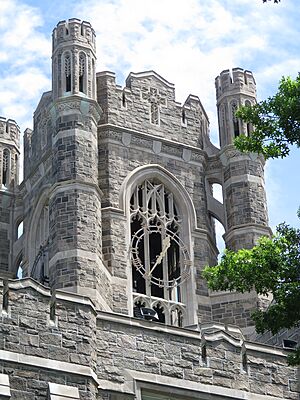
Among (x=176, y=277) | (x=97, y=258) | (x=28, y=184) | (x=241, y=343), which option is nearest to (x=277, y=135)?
(x=241, y=343)

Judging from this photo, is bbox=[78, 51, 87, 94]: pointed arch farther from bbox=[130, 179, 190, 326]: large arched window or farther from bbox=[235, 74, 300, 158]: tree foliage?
bbox=[235, 74, 300, 158]: tree foliage

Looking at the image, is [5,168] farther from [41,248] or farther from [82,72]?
[82,72]

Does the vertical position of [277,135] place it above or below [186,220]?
below

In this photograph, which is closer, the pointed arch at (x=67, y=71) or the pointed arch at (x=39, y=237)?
the pointed arch at (x=67, y=71)

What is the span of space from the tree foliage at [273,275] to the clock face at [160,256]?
19.4 meters

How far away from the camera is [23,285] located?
2405 cm

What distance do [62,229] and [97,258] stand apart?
131 cm

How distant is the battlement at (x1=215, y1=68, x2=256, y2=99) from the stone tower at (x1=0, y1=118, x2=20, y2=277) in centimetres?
718

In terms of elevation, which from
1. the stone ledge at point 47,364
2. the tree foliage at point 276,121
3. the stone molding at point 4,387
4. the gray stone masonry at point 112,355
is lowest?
the stone molding at point 4,387

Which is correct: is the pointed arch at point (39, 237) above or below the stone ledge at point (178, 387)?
above

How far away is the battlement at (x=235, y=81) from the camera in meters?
47.9

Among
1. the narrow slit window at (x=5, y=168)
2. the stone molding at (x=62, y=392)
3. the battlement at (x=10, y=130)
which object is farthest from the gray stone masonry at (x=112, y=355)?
the battlement at (x=10, y=130)

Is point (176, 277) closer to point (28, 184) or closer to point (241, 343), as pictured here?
point (28, 184)

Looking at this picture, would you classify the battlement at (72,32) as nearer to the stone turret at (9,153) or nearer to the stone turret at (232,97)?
the stone turret at (232,97)
